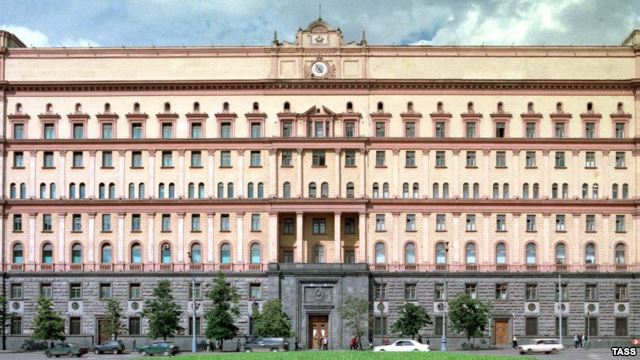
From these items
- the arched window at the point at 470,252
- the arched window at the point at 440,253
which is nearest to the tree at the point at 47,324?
the arched window at the point at 440,253

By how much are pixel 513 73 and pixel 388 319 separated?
89.3 feet

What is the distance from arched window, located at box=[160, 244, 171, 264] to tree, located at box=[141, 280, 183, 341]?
6.99m

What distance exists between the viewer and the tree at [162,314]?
97.3 metres

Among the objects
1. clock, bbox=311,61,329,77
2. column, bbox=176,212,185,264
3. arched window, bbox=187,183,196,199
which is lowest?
column, bbox=176,212,185,264

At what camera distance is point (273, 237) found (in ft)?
348

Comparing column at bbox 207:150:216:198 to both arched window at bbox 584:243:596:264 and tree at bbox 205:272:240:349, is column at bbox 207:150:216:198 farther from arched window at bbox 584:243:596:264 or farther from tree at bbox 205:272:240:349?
arched window at bbox 584:243:596:264

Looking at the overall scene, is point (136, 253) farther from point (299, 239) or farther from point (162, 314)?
point (299, 239)

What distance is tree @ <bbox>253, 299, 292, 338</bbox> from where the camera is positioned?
9662 centimetres

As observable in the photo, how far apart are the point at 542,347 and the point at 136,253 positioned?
133 ft

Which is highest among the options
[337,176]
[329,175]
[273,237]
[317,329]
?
[329,175]

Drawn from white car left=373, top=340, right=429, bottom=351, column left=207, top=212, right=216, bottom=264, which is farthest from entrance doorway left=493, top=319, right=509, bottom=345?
column left=207, top=212, right=216, bottom=264

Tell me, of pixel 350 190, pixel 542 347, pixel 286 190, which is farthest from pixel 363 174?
pixel 542 347

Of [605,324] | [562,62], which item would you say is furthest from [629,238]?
[562,62]

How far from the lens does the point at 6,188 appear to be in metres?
108
